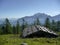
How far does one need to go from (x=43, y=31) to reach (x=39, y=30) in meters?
1.12

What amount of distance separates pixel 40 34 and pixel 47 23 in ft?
139

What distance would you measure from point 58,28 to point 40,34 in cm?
5384

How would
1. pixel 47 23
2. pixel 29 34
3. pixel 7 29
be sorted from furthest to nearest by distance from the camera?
pixel 47 23
pixel 7 29
pixel 29 34

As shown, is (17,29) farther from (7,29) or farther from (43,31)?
(43,31)

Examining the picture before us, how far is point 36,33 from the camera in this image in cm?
3578

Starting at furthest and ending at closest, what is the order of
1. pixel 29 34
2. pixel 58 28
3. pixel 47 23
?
pixel 58 28, pixel 47 23, pixel 29 34

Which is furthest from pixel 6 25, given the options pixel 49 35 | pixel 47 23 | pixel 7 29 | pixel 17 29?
pixel 49 35

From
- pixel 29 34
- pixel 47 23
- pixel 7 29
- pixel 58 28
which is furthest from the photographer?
pixel 58 28

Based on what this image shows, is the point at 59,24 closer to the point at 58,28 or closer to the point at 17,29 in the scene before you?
the point at 58,28

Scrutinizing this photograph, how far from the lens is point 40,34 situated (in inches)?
1421

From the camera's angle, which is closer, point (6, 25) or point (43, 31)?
point (43, 31)

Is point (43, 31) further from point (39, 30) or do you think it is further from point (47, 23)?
point (47, 23)

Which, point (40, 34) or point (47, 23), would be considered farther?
point (47, 23)

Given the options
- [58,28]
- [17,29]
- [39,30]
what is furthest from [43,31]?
[58,28]
